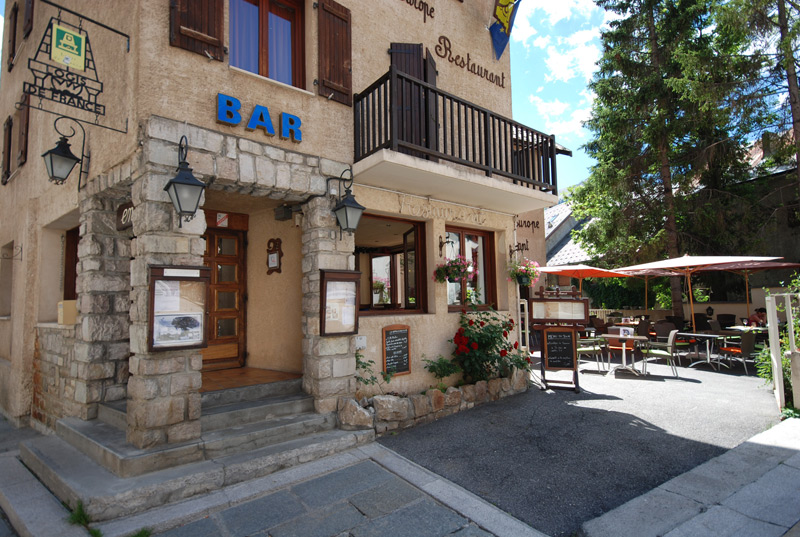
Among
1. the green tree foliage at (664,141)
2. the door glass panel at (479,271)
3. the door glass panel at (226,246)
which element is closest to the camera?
the door glass panel at (226,246)

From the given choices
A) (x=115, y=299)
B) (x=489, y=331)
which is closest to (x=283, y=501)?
(x=115, y=299)

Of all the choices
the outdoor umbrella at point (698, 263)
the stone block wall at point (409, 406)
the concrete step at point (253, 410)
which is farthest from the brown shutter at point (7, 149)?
the outdoor umbrella at point (698, 263)

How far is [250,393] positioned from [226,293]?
2.20m

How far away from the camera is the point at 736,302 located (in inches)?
563

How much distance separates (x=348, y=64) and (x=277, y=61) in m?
0.94

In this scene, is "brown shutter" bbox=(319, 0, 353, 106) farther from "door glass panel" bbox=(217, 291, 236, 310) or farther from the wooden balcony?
"door glass panel" bbox=(217, 291, 236, 310)

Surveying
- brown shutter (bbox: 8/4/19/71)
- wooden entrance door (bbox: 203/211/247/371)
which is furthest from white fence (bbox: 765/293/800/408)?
brown shutter (bbox: 8/4/19/71)

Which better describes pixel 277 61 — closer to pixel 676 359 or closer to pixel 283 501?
pixel 283 501

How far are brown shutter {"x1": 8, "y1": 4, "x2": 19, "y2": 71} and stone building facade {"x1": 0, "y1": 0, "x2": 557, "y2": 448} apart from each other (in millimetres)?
214

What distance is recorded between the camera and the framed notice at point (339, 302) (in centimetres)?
524

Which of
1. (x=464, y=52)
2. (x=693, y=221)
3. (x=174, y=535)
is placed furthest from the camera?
(x=693, y=221)

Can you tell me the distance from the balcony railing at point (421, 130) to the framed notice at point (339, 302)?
160cm

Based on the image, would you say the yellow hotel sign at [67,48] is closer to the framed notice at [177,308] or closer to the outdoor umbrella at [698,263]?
the framed notice at [177,308]

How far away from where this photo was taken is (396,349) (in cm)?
618
